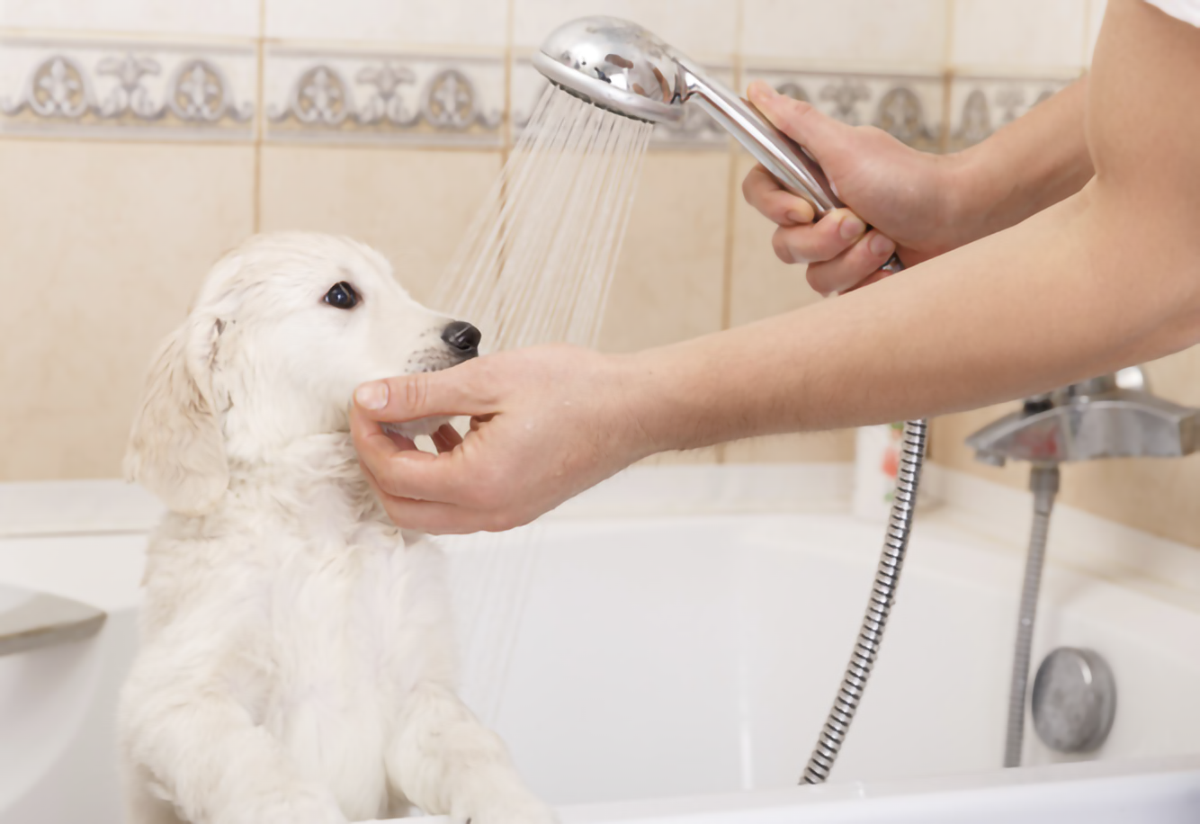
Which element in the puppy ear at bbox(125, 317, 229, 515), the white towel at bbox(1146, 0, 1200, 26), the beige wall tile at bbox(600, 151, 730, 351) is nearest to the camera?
the white towel at bbox(1146, 0, 1200, 26)

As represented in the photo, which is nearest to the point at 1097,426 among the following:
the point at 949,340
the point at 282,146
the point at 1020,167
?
the point at 1020,167

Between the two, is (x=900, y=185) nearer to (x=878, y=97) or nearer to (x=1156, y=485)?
(x=1156, y=485)

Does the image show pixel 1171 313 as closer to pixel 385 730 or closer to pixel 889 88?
pixel 385 730

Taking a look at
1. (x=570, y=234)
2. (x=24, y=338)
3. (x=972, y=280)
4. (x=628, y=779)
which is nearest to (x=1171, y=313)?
(x=972, y=280)

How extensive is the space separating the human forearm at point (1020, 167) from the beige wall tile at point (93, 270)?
3.60 ft

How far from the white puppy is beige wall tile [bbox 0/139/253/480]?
761 mm

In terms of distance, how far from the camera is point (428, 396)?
36.8 inches

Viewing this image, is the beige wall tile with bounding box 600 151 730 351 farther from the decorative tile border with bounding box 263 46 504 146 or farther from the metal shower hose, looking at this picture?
the metal shower hose

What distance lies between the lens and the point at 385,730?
105 centimetres

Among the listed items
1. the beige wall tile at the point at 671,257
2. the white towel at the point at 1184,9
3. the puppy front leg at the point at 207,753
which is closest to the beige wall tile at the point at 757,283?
the beige wall tile at the point at 671,257

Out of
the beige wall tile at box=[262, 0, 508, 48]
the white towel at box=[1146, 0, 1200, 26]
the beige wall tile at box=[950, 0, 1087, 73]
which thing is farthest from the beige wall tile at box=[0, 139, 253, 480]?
the white towel at box=[1146, 0, 1200, 26]

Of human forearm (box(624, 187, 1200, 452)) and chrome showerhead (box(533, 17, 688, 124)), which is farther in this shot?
chrome showerhead (box(533, 17, 688, 124))

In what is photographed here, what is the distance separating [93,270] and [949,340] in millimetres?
1391

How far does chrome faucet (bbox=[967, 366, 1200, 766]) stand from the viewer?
1.50 meters
